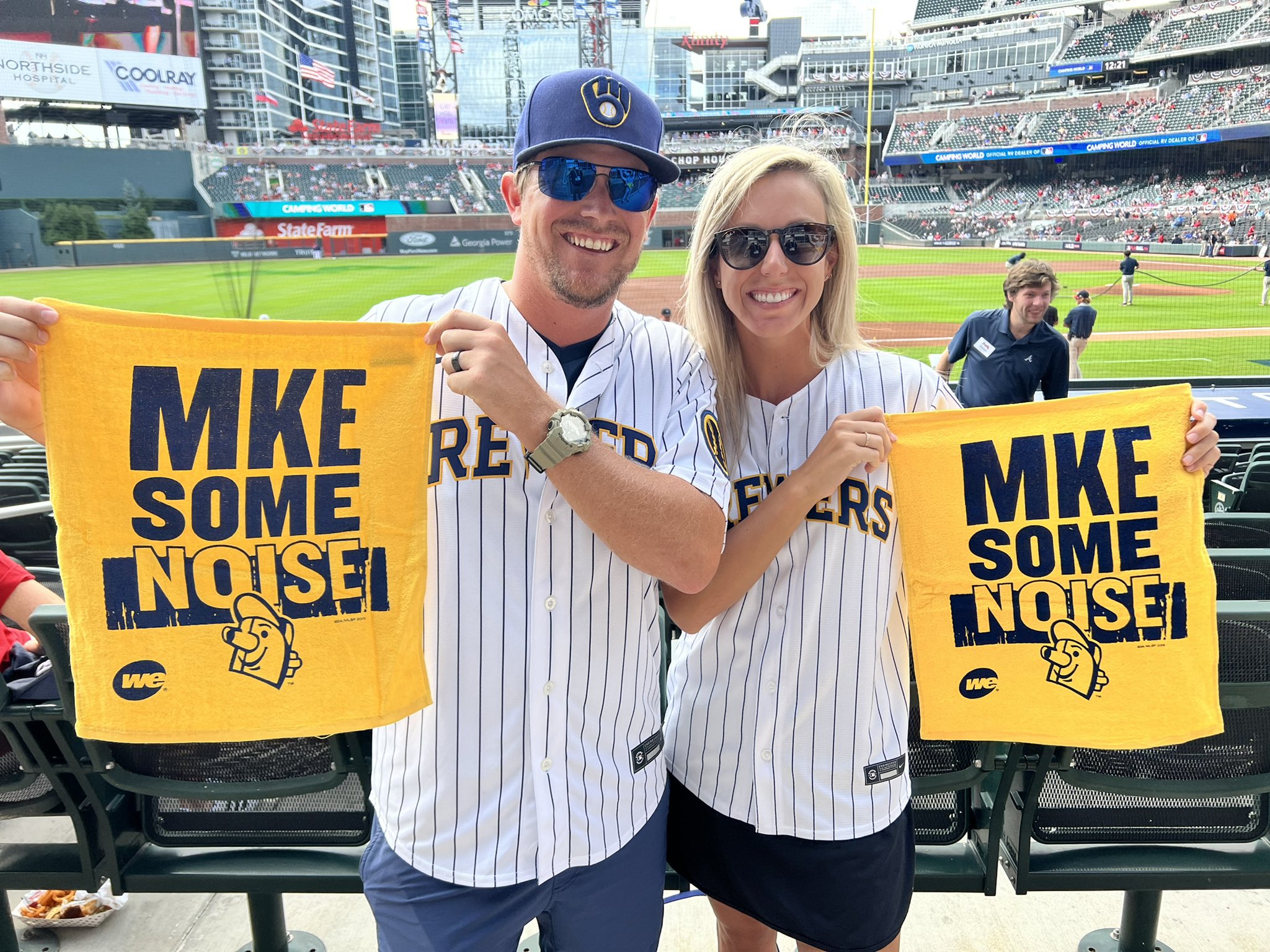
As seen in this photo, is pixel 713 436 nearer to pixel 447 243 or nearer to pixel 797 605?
pixel 797 605

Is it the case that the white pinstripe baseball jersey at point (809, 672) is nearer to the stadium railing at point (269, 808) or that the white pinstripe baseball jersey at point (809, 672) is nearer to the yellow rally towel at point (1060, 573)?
the yellow rally towel at point (1060, 573)

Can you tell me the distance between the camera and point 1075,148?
Answer: 44938 mm

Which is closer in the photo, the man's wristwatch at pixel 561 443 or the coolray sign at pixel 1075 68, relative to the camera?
the man's wristwatch at pixel 561 443

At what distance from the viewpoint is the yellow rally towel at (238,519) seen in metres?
1.49

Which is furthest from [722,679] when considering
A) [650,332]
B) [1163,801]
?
[1163,801]

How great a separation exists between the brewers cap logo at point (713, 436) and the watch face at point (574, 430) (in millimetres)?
263

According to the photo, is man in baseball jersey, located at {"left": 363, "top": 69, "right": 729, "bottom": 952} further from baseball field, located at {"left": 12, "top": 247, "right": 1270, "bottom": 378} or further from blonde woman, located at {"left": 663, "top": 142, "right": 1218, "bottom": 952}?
baseball field, located at {"left": 12, "top": 247, "right": 1270, "bottom": 378}

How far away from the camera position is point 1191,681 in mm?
1734

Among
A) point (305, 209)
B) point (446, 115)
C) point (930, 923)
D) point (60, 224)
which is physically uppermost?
point (446, 115)

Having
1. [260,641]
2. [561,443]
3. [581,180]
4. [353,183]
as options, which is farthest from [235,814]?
[353,183]

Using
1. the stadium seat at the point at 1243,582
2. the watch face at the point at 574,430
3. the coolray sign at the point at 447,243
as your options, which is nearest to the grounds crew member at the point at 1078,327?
the stadium seat at the point at 1243,582

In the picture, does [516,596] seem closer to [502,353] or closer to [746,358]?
[502,353]

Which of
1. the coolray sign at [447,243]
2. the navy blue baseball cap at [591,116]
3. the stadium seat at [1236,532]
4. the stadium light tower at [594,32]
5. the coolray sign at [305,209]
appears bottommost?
the stadium seat at [1236,532]

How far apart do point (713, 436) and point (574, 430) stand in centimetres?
34
